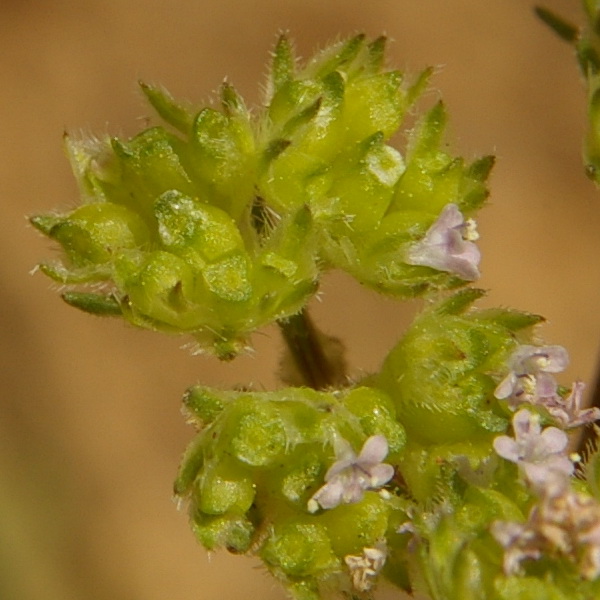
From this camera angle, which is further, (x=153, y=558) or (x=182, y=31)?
(x=182, y=31)

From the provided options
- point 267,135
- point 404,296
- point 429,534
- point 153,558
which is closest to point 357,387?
point 404,296

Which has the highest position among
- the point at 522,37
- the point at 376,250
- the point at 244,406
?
the point at 522,37

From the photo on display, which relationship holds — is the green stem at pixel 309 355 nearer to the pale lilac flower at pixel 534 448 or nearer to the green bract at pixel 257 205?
the green bract at pixel 257 205

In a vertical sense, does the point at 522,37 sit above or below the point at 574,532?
above

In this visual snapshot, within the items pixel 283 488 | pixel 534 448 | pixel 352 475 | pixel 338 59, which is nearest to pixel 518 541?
pixel 534 448

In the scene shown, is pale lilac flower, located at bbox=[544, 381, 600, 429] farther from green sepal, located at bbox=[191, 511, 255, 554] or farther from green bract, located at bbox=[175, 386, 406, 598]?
green sepal, located at bbox=[191, 511, 255, 554]

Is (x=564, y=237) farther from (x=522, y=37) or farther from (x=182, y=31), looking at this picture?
(x=182, y=31)

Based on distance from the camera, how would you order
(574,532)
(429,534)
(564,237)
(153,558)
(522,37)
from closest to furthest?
(574,532) → (429,534) → (153,558) → (564,237) → (522,37)
